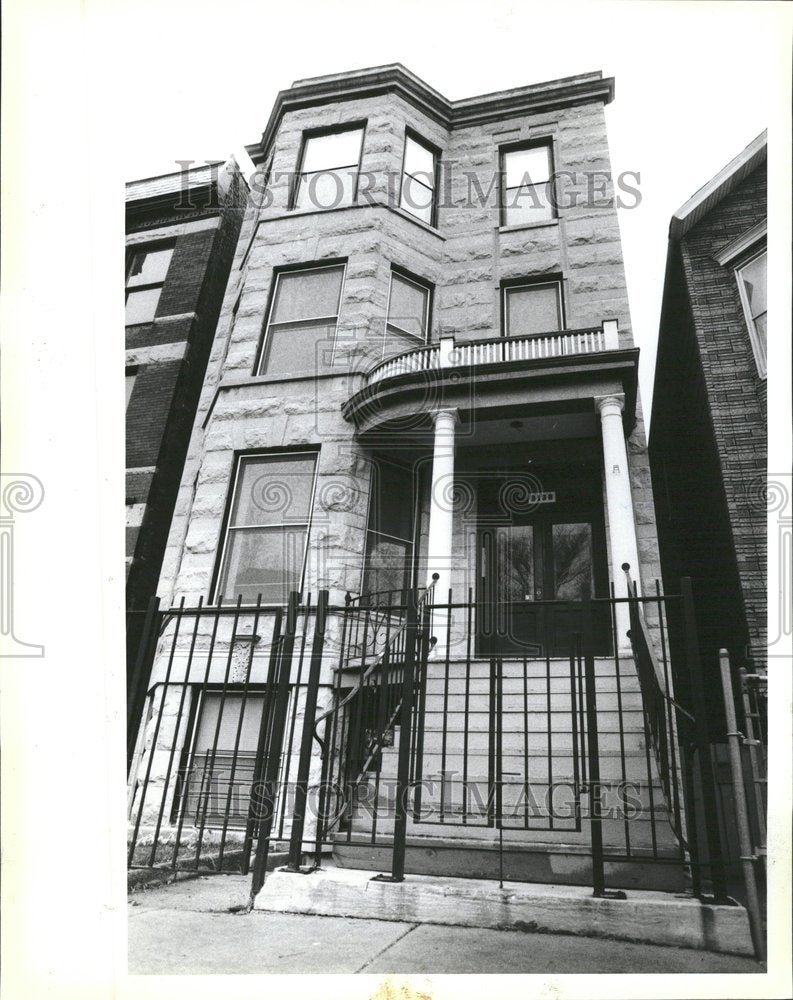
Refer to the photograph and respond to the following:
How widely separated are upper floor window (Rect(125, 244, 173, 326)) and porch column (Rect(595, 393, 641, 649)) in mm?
8077

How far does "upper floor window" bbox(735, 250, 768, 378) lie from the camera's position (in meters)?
8.09

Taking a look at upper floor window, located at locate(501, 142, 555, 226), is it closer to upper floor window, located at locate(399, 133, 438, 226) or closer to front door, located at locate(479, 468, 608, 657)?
upper floor window, located at locate(399, 133, 438, 226)

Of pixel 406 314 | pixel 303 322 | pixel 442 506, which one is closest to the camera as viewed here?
pixel 442 506

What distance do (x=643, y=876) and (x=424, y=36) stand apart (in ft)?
18.3

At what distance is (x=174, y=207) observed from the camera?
12570 mm

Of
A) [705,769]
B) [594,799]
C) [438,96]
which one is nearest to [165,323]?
[438,96]

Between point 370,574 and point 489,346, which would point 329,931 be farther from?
point 489,346

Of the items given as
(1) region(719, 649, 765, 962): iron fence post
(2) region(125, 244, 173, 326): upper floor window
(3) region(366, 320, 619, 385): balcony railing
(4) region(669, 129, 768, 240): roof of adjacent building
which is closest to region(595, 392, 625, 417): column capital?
(3) region(366, 320, 619, 385): balcony railing

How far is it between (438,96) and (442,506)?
8.42m

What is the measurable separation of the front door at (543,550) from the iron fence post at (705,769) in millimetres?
5309

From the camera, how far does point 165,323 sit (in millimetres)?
11664

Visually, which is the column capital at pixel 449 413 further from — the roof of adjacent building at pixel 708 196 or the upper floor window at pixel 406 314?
the roof of adjacent building at pixel 708 196

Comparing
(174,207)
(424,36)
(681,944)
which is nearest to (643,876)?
(681,944)

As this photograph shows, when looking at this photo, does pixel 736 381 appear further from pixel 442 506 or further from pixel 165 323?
pixel 165 323
